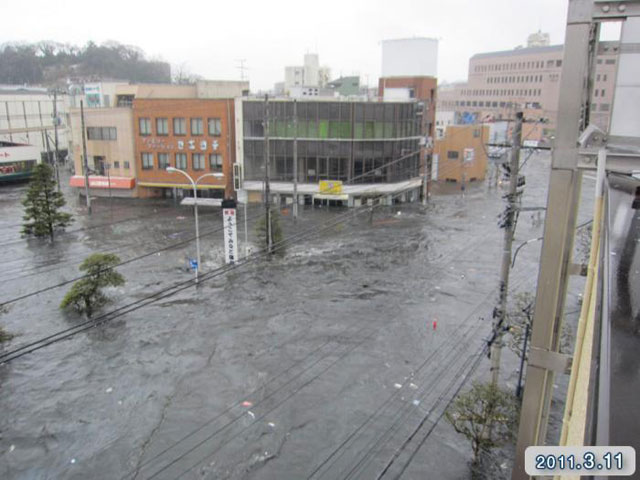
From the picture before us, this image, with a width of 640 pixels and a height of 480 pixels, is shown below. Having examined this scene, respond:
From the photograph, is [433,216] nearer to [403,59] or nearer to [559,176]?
[403,59]

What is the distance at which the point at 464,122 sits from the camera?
81000mm

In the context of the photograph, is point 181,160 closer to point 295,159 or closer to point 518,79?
point 295,159

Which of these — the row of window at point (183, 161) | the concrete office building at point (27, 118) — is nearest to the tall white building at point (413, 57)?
the row of window at point (183, 161)

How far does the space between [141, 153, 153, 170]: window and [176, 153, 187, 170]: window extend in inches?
118

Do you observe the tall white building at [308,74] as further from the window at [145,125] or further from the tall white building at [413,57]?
the window at [145,125]

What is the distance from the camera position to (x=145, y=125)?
5016 cm

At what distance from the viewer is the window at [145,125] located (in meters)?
50.0

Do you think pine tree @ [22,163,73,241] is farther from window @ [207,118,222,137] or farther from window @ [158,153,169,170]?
window @ [207,118,222,137]

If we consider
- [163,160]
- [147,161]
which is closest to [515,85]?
[163,160]

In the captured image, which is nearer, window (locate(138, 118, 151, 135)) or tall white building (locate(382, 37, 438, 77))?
window (locate(138, 118, 151, 135))

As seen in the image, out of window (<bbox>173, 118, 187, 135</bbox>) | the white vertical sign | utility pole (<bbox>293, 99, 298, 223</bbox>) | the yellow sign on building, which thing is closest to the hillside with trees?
window (<bbox>173, 118, 187, 135</bbox>)

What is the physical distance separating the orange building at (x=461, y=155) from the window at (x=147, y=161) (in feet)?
113

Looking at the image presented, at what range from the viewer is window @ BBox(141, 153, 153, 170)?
50750mm

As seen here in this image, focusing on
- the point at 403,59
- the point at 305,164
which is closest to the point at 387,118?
the point at 305,164
